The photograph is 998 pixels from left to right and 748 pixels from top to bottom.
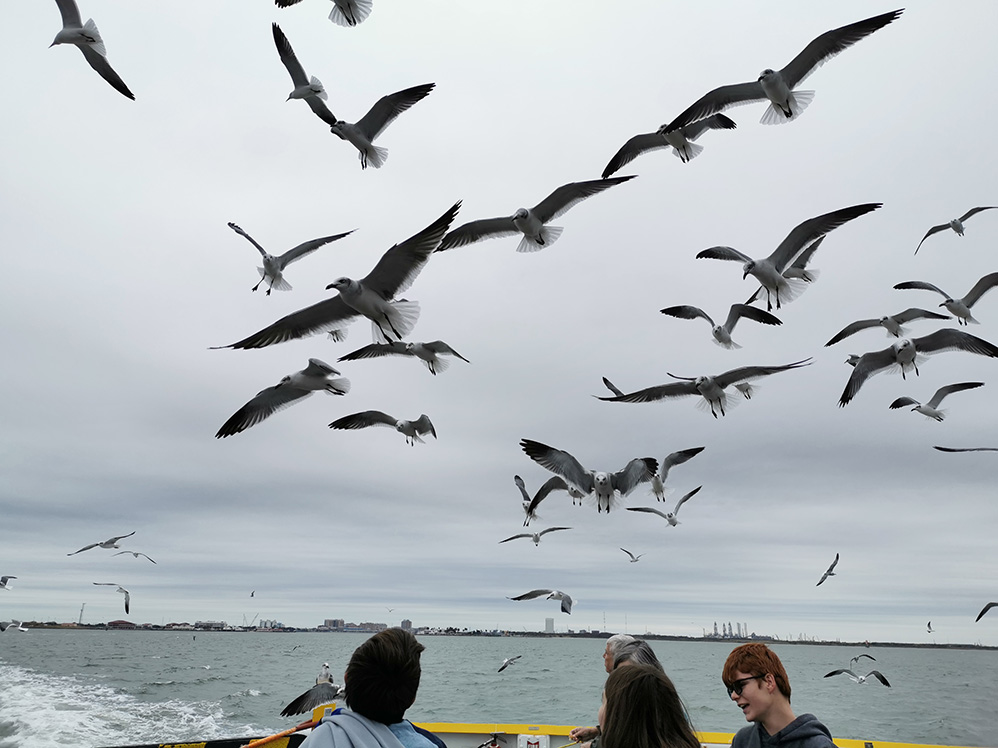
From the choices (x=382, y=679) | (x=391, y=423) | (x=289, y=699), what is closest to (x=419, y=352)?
(x=391, y=423)

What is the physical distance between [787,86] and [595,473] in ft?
14.8

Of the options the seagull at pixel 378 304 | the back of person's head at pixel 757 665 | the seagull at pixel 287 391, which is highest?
the seagull at pixel 378 304

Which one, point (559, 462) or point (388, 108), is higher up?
point (388, 108)

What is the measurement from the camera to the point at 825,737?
2725 millimetres

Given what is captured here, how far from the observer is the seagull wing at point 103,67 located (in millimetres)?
6230

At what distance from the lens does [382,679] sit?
2.36 m

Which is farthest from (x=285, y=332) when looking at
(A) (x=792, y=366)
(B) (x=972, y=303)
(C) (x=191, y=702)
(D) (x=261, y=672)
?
(D) (x=261, y=672)

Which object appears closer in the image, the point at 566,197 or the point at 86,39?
the point at 86,39

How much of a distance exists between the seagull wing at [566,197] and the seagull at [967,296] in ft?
12.9

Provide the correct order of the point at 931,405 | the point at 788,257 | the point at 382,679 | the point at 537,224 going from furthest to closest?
the point at 931,405 → the point at 537,224 → the point at 788,257 → the point at 382,679

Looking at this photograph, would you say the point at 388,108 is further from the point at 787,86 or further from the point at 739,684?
the point at 739,684

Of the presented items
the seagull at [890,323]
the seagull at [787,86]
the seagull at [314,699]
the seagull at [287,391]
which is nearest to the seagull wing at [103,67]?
the seagull at [287,391]

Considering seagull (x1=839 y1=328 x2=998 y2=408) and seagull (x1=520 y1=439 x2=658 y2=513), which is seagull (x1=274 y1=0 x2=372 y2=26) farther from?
seagull (x1=839 y1=328 x2=998 y2=408)

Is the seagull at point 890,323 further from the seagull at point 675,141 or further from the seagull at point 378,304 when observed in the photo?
the seagull at point 378,304
